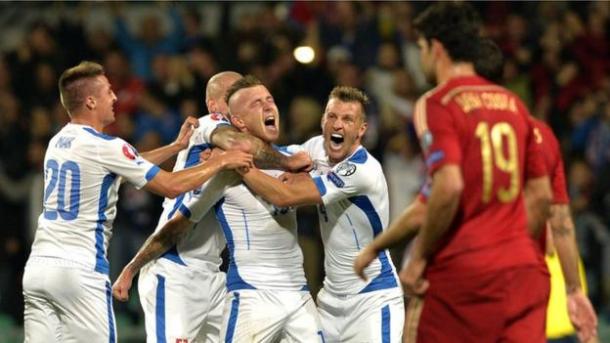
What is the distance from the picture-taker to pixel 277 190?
6.95 metres

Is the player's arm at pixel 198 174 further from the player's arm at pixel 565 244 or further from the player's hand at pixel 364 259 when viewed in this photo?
the player's arm at pixel 565 244

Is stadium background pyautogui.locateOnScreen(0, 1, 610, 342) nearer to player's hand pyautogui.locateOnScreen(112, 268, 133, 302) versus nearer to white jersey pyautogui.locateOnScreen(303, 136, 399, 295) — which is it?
player's hand pyautogui.locateOnScreen(112, 268, 133, 302)

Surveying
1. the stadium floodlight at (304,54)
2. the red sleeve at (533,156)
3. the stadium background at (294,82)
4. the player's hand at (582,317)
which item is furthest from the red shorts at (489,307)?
the stadium floodlight at (304,54)

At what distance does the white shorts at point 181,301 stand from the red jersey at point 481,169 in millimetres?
2504

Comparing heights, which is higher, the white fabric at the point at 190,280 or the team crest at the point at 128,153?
the team crest at the point at 128,153

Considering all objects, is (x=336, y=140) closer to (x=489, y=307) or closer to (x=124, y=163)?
(x=124, y=163)

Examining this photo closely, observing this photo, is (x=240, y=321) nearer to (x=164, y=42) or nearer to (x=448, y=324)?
(x=448, y=324)

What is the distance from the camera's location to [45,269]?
7109mm

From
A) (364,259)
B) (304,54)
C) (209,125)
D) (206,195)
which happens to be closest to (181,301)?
(206,195)

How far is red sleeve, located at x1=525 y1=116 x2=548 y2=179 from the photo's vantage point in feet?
18.2

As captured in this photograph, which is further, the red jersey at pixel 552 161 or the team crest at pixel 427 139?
the red jersey at pixel 552 161

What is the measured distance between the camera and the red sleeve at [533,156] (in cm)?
556

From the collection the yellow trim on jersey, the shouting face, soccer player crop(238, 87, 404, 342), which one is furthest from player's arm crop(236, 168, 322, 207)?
the yellow trim on jersey

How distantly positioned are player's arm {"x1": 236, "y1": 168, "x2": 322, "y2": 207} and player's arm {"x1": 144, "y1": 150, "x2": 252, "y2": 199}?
0.08 metres
